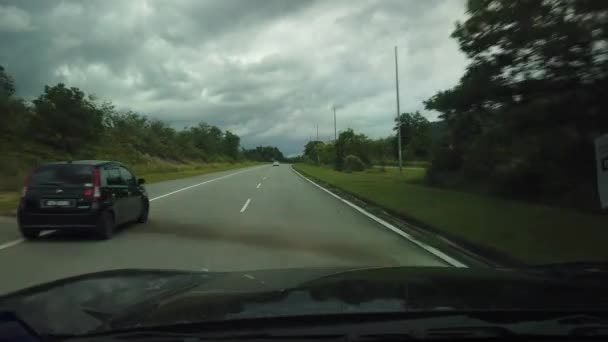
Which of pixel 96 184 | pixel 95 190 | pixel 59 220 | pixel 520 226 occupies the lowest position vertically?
pixel 520 226

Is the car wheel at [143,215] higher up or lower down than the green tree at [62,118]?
lower down

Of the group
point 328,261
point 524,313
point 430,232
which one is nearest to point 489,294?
point 524,313

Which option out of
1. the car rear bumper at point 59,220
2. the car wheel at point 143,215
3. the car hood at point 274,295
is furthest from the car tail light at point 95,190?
the car hood at point 274,295

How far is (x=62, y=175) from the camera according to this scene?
11070mm

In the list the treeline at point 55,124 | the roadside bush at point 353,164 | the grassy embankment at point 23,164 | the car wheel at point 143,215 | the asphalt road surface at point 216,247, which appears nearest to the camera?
the asphalt road surface at point 216,247

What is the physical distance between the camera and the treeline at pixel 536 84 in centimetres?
800

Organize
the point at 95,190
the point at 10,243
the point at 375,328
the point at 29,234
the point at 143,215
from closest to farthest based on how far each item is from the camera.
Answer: the point at 375,328 → the point at 10,243 → the point at 95,190 → the point at 29,234 → the point at 143,215

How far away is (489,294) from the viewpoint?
3695mm

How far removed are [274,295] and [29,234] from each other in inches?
365

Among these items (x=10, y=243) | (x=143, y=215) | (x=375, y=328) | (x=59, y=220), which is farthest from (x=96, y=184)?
(x=375, y=328)

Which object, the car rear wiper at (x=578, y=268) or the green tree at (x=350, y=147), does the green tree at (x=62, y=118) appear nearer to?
the green tree at (x=350, y=147)

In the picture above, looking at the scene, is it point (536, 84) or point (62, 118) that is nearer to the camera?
point (536, 84)

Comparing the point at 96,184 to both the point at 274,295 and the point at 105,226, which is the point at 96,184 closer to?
the point at 105,226

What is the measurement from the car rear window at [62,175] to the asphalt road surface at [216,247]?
1.18 meters
